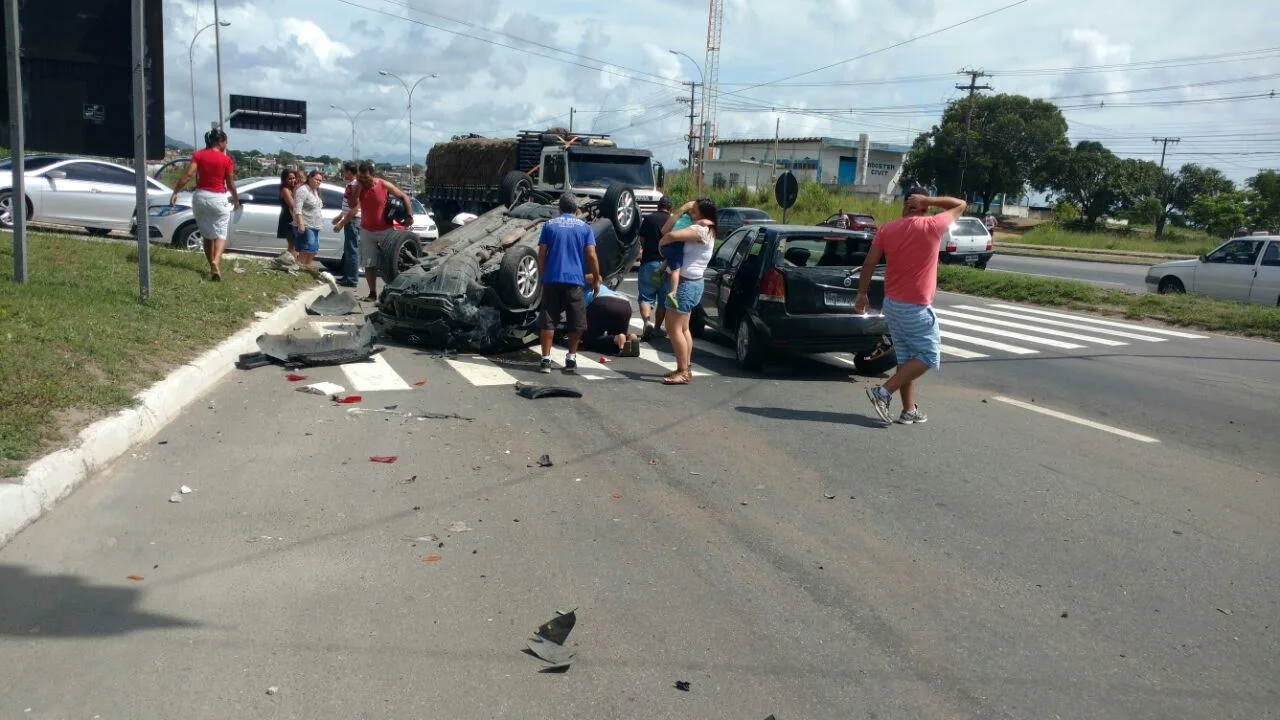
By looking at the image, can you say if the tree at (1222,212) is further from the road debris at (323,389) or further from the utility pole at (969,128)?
the road debris at (323,389)

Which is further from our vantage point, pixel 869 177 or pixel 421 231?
pixel 869 177

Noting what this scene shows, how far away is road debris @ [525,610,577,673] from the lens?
12.6 ft

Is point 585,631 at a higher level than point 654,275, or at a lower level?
lower

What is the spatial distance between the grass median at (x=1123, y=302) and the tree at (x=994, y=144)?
49313 millimetres

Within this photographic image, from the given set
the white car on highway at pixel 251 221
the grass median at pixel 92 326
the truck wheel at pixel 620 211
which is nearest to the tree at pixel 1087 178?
the white car on highway at pixel 251 221

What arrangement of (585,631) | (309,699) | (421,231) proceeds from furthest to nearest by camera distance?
(421,231) → (585,631) → (309,699)

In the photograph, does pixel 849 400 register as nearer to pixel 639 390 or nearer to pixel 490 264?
pixel 639 390

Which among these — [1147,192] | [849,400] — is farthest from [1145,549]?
[1147,192]

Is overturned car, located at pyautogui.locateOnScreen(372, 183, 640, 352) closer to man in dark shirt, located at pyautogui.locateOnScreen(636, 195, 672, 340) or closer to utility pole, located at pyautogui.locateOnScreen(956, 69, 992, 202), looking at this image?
man in dark shirt, located at pyautogui.locateOnScreen(636, 195, 672, 340)

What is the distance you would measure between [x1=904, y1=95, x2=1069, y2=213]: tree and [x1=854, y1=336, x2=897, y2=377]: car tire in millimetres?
60751

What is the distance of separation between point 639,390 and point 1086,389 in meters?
4.71

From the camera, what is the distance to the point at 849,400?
30.1 feet

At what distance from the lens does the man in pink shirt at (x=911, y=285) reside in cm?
784

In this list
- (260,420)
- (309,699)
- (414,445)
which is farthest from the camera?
(260,420)
